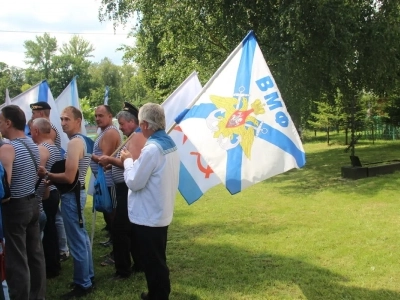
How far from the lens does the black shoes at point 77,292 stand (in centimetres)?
454

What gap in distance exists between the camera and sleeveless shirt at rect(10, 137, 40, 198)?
3.74 meters

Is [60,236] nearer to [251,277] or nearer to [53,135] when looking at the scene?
[53,135]

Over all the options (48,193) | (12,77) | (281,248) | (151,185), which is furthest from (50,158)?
(12,77)

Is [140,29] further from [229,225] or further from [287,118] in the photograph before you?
[287,118]

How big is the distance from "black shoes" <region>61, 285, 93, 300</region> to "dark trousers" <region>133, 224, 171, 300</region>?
35.2 inches

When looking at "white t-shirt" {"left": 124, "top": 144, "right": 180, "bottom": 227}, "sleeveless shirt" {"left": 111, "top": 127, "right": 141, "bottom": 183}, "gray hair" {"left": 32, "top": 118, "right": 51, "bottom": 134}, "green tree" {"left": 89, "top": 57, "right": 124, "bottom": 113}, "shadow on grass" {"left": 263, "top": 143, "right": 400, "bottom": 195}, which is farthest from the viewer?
"green tree" {"left": 89, "top": 57, "right": 124, "bottom": 113}

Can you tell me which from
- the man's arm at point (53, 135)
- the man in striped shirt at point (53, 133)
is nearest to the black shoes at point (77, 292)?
the man in striped shirt at point (53, 133)

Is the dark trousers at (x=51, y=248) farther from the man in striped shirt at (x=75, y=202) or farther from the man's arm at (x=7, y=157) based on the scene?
the man's arm at (x=7, y=157)

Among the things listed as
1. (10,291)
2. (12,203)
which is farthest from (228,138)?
(10,291)

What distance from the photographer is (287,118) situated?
14.1ft

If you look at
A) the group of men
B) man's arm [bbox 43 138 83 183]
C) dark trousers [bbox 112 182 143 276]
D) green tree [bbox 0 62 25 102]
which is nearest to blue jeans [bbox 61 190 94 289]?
the group of men

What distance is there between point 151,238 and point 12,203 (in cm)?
119

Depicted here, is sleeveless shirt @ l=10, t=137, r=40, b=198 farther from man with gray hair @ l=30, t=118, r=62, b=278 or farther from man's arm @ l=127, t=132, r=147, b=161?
man's arm @ l=127, t=132, r=147, b=161

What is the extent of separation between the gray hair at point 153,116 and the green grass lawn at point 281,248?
6.04ft
